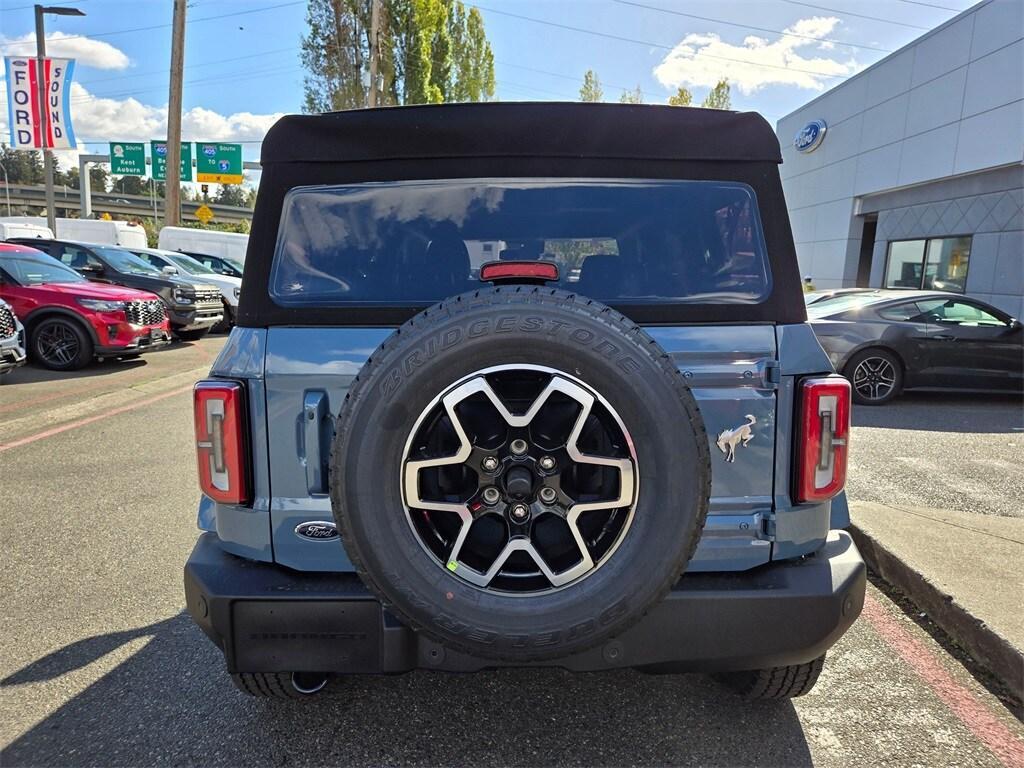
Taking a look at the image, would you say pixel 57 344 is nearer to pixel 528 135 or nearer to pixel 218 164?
pixel 528 135

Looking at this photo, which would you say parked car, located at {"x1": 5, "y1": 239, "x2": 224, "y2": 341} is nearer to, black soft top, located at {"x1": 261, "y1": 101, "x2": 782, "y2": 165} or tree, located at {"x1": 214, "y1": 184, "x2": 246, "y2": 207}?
black soft top, located at {"x1": 261, "y1": 101, "x2": 782, "y2": 165}

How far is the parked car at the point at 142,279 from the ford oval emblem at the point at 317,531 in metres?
11.8

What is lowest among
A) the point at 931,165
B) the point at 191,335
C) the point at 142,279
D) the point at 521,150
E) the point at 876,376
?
the point at 191,335

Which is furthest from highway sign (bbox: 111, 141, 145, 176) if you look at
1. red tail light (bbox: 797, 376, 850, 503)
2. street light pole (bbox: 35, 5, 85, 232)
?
red tail light (bbox: 797, 376, 850, 503)

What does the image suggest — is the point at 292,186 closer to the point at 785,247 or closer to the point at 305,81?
the point at 785,247

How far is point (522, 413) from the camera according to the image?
6.05 ft

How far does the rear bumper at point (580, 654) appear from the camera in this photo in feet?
6.34

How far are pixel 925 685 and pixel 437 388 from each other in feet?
7.80

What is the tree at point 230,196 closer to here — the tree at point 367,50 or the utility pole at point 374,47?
the tree at point 367,50

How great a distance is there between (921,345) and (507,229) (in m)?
7.80

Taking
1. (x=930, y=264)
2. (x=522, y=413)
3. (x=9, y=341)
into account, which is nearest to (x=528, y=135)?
(x=522, y=413)

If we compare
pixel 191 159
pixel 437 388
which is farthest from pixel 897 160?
pixel 191 159

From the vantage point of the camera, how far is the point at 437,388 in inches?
68.8

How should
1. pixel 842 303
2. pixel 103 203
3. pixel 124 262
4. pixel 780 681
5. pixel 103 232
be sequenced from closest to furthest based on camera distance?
pixel 780 681, pixel 842 303, pixel 124 262, pixel 103 232, pixel 103 203
